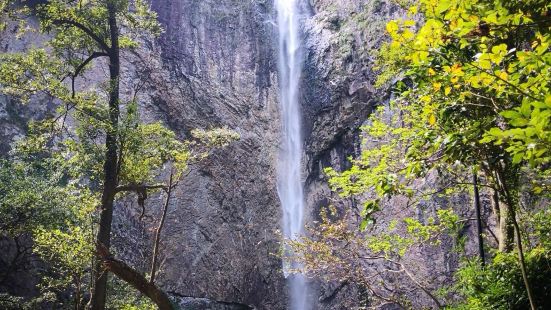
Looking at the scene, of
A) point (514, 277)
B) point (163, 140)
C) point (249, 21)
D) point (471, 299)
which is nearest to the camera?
point (514, 277)

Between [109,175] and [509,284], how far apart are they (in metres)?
6.91

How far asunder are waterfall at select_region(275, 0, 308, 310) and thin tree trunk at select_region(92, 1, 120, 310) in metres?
10.3

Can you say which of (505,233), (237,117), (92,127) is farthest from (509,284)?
(237,117)

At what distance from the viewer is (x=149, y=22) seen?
32.4 ft

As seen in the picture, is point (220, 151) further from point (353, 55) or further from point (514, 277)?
point (514, 277)

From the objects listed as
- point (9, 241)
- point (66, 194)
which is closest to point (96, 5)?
point (66, 194)

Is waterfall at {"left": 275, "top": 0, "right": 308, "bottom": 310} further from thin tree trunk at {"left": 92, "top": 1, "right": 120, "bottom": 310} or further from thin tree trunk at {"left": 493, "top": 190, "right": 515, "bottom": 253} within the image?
thin tree trunk at {"left": 493, "top": 190, "right": 515, "bottom": 253}

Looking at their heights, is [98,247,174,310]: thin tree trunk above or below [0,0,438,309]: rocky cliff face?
below

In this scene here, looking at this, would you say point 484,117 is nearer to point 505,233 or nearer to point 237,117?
point 505,233

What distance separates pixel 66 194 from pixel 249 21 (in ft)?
48.9

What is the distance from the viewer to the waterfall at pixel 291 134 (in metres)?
18.4

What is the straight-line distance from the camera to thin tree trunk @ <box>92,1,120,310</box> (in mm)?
7879

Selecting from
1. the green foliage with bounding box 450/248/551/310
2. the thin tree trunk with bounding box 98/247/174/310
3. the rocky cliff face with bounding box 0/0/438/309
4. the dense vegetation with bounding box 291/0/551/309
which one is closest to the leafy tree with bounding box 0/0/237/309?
the thin tree trunk with bounding box 98/247/174/310

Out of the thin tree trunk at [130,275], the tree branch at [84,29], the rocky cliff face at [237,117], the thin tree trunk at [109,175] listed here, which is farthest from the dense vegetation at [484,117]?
the rocky cliff face at [237,117]
